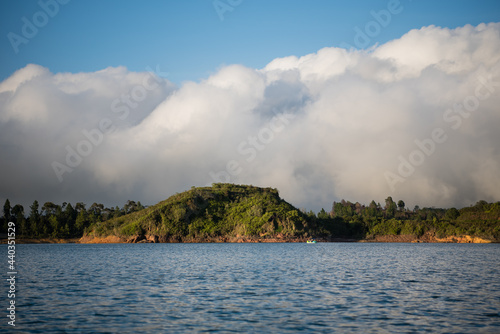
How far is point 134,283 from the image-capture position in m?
55.3

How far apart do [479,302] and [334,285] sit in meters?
16.0

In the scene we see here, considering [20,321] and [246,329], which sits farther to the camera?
[20,321]

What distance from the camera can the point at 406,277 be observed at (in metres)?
62.5

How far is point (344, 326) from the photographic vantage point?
30875 mm

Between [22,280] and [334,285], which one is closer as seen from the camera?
[334,285]

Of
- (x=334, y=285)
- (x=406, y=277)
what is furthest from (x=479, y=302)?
(x=406, y=277)

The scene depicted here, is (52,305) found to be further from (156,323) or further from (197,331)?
(197,331)

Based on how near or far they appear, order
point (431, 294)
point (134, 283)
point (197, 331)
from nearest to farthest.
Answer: point (197, 331)
point (431, 294)
point (134, 283)

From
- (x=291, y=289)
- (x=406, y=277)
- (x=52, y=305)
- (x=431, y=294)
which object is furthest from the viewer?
(x=406, y=277)

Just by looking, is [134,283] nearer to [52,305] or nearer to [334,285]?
[52,305]

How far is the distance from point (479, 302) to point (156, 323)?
29195mm

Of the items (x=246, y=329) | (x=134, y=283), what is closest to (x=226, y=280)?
(x=134, y=283)

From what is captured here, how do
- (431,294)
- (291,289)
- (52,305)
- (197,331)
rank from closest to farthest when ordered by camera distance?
1. (197,331)
2. (52,305)
3. (431,294)
4. (291,289)

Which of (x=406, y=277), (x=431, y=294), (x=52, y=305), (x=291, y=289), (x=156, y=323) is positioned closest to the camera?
(x=156, y=323)
